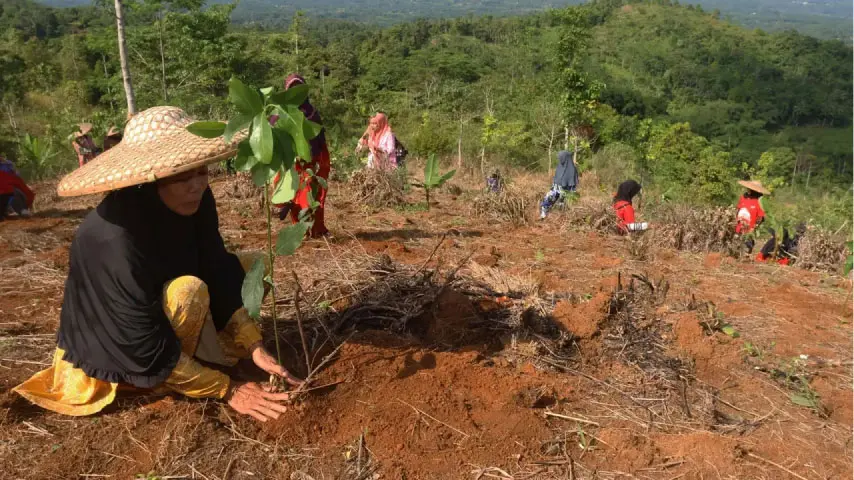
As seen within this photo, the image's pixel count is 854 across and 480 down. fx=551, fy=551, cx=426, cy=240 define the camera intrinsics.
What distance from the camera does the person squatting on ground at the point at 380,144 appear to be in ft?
21.8

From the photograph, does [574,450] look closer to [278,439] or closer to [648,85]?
[278,439]

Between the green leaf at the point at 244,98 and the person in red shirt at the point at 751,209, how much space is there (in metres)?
4.90

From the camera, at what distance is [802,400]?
2471 mm

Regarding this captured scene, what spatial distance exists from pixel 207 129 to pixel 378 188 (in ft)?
14.5

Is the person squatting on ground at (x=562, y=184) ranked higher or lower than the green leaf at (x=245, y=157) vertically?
lower

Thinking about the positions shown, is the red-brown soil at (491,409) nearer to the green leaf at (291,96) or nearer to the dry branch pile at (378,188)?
the green leaf at (291,96)

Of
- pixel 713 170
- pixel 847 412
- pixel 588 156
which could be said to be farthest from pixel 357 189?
pixel 713 170

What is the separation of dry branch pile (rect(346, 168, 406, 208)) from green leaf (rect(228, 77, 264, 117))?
4.40 metres

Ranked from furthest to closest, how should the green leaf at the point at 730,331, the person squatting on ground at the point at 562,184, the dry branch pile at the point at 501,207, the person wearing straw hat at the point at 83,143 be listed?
the person wearing straw hat at the point at 83,143 → the person squatting on ground at the point at 562,184 → the dry branch pile at the point at 501,207 → the green leaf at the point at 730,331

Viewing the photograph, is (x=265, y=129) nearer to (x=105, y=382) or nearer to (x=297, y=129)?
(x=297, y=129)

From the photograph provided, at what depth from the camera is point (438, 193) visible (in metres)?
7.28

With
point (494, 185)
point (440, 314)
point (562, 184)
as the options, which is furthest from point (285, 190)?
point (562, 184)

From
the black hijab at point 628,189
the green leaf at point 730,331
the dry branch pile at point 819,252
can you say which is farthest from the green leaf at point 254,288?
the dry branch pile at point 819,252

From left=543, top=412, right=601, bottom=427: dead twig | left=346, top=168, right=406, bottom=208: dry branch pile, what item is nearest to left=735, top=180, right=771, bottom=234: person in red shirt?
left=346, top=168, right=406, bottom=208: dry branch pile
